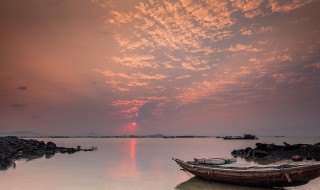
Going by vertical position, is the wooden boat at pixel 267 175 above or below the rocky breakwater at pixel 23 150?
below

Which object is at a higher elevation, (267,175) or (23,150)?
(23,150)

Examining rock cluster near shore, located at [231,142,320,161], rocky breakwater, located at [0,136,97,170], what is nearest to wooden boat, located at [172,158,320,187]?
rock cluster near shore, located at [231,142,320,161]

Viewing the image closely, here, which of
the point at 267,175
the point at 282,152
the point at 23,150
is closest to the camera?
the point at 267,175

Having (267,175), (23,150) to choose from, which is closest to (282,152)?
(267,175)

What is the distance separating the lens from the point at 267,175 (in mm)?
18312

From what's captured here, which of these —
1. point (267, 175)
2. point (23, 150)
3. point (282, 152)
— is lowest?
point (267, 175)

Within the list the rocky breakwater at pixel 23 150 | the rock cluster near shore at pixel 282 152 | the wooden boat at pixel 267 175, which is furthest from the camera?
the rocky breakwater at pixel 23 150

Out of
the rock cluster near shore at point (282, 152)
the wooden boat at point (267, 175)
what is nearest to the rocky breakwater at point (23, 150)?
the wooden boat at point (267, 175)

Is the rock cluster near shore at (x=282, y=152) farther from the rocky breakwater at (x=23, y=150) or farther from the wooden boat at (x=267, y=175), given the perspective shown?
the rocky breakwater at (x=23, y=150)

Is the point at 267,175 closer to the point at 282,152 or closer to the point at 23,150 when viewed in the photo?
the point at 282,152

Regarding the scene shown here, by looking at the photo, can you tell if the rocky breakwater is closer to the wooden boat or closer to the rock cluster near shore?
the wooden boat

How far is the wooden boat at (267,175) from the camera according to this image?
1727 cm

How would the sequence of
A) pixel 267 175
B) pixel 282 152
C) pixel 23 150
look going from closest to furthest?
pixel 267 175, pixel 282 152, pixel 23 150

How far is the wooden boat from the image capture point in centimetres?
1727
